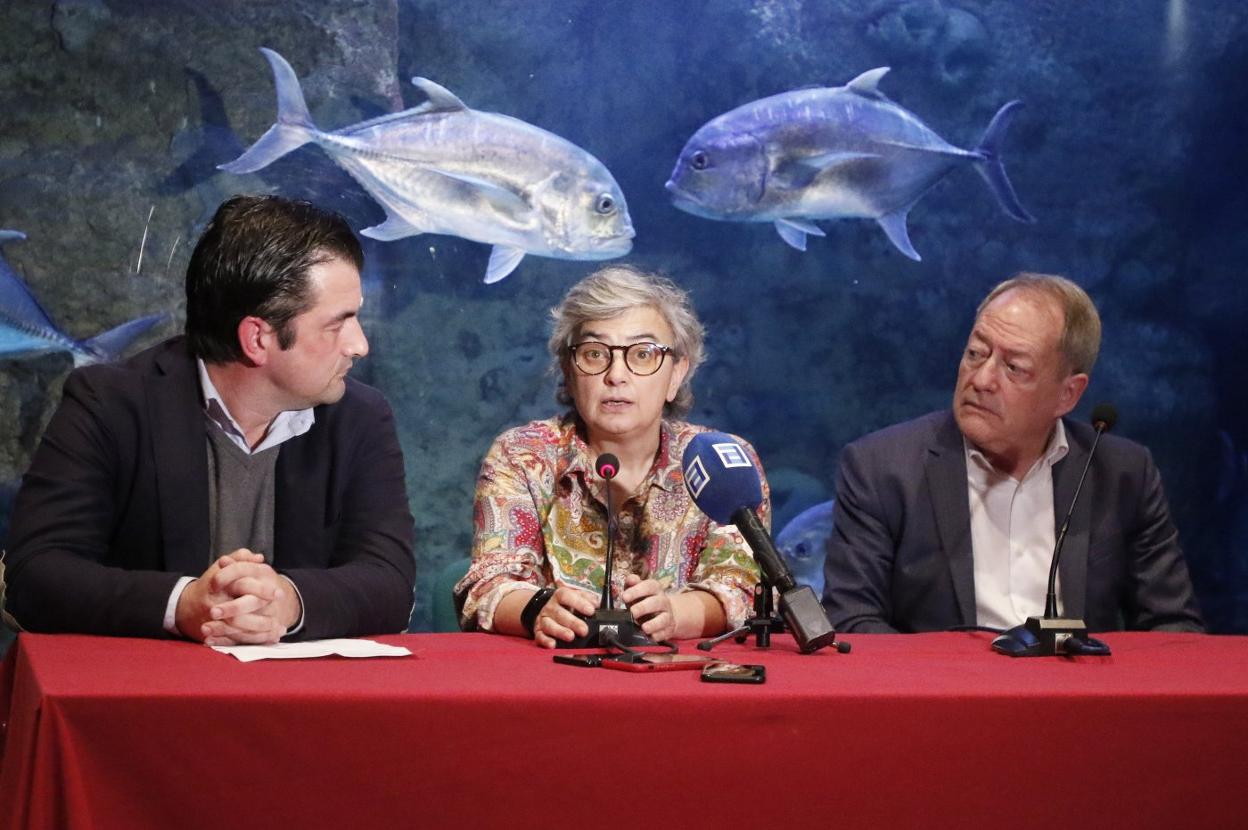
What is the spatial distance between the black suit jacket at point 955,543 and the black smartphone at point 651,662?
1068 mm

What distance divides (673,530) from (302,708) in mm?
1347

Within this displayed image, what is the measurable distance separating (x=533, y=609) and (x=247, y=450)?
0.66 m

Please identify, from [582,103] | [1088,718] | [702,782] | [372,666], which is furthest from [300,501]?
[582,103]

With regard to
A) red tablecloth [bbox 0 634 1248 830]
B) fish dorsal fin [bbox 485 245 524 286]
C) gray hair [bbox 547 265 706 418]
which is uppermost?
fish dorsal fin [bbox 485 245 524 286]

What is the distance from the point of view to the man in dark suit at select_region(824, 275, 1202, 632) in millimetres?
2791

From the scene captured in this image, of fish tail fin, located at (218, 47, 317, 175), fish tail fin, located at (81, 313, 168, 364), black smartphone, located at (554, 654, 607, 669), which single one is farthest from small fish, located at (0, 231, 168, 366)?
black smartphone, located at (554, 654, 607, 669)

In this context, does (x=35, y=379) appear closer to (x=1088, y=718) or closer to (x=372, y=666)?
(x=372, y=666)

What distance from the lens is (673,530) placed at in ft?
8.73

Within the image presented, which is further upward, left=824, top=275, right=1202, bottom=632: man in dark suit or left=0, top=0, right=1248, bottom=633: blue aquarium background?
left=0, top=0, right=1248, bottom=633: blue aquarium background

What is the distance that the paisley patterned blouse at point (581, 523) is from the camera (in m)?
2.55

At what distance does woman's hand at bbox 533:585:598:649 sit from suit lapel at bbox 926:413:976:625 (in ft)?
3.37

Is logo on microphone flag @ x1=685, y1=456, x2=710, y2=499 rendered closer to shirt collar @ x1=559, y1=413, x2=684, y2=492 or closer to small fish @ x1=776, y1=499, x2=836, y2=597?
shirt collar @ x1=559, y1=413, x2=684, y2=492

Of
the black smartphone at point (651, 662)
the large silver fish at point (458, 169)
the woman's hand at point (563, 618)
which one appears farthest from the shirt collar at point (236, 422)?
the large silver fish at point (458, 169)

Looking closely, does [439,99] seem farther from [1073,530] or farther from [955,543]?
[1073,530]
